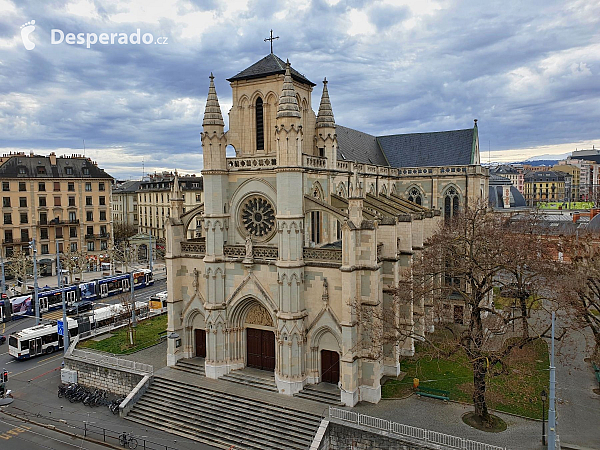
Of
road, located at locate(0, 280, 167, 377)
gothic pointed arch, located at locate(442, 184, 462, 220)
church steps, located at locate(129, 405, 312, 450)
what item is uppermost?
gothic pointed arch, located at locate(442, 184, 462, 220)

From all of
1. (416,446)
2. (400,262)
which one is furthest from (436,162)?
(416,446)

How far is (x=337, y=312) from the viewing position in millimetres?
26031

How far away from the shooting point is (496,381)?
90.2ft

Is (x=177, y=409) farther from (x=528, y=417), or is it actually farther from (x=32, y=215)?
(x=32, y=215)

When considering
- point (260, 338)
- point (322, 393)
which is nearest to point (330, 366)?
point (322, 393)

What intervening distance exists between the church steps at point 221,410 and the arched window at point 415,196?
98.5ft

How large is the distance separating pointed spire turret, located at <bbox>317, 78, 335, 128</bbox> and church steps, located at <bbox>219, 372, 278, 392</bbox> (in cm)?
1725

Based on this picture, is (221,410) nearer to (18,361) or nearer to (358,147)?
(18,361)

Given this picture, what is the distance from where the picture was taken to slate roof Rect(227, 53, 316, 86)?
2908 cm

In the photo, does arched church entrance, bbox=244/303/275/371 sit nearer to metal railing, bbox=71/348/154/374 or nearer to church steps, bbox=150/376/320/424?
church steps, bbox=150/376/320/424

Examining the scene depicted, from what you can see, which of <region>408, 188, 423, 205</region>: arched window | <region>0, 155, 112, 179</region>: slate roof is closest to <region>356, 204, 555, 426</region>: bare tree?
<region>408, 188, 423, 205</region>: arched window

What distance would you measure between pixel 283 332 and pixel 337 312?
11.5 feet

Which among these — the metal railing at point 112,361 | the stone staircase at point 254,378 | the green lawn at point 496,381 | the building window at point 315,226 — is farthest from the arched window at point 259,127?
the green lawn at point 496,381

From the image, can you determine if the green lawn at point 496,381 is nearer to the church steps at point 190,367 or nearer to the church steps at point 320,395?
the church steps at point 320,395
